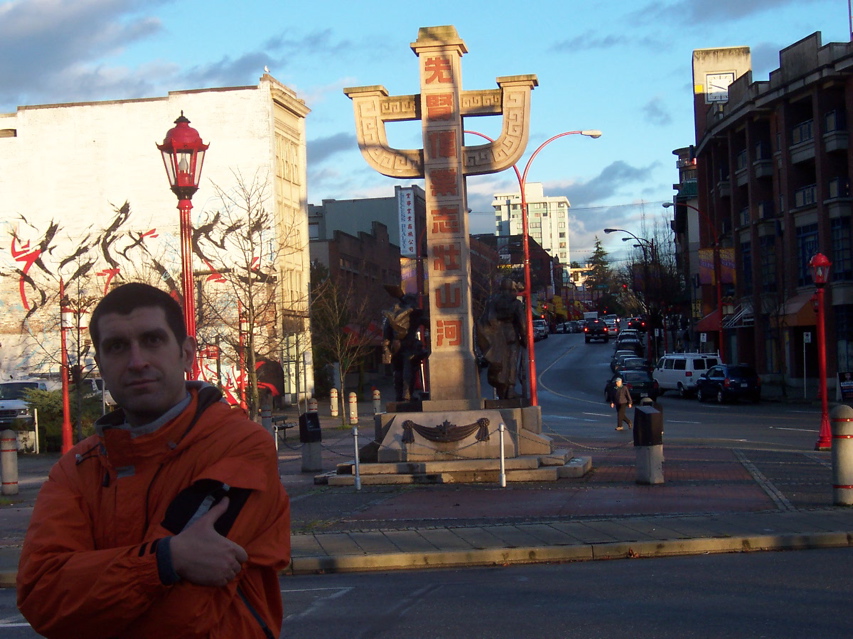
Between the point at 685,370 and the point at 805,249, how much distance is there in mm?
7985

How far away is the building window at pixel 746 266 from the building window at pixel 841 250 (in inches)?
380

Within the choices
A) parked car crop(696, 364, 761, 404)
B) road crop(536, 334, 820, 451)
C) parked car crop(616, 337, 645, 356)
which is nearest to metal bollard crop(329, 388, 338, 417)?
road crop(536, 334, 820, 451)

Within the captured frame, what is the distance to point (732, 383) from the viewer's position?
1682 inches

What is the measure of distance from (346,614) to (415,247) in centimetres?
6284

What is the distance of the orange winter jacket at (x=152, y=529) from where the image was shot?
102 inches

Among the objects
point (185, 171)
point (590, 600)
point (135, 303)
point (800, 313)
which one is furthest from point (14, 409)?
point (800, 313)

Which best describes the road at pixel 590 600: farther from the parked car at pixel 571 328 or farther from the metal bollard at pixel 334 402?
the parked car at pixel 571 328

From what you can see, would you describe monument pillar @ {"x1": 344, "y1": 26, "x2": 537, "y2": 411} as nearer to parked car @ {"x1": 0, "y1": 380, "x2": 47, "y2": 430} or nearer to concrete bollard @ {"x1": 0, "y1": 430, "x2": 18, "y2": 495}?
concrete bollard @ {"x1": 0, "y1": 430, "x2": 18, "y2": 495}

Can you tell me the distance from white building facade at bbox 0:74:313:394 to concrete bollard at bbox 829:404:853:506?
40183 millimetres

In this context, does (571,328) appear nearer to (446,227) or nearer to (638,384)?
(638,384)

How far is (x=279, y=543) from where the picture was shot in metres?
2.86

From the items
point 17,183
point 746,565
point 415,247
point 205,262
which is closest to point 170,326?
point 746,565

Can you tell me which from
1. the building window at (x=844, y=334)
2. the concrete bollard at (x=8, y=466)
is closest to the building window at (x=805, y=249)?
the building window at (x=844, y=334)

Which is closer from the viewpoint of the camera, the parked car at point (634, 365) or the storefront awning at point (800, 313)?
the storefront awning at point (800, 313)
